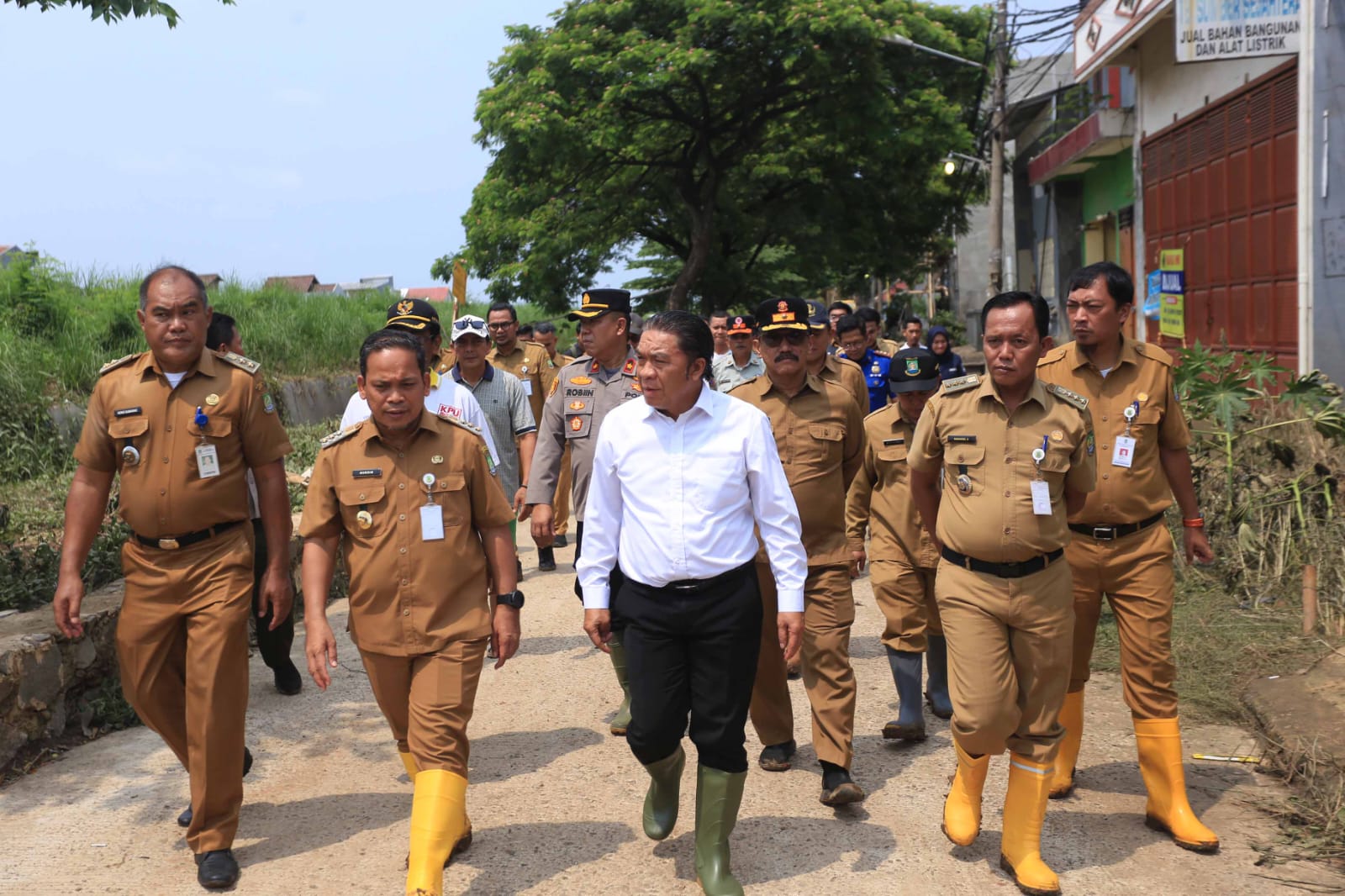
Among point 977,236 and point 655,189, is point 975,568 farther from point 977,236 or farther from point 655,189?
point 977,236

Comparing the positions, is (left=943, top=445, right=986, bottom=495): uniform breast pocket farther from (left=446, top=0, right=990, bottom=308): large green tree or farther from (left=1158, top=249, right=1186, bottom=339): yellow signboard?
(left=446, top=0, right=990, bottom=308): large green tree

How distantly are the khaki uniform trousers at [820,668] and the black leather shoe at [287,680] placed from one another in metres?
2.88

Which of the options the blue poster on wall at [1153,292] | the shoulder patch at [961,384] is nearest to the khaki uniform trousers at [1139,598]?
the shoulder patch at [961,384]

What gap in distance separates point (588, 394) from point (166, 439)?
8.01 ft

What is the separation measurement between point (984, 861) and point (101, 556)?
547 cm

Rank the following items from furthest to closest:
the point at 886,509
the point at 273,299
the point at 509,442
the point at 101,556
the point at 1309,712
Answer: the point at 273,299
the point at 509,442
the point at 101,556
the point at 886,509
the point at 1309,712

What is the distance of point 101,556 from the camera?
7.48m

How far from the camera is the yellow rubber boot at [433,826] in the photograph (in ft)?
12.8

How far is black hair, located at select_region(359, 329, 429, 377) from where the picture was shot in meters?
4.34

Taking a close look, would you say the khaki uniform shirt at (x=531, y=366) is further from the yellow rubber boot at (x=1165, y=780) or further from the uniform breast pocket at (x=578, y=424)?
the yellow rubber boot at (x=1165, y=780)

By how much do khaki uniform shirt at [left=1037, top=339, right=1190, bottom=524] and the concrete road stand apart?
122 centimetres

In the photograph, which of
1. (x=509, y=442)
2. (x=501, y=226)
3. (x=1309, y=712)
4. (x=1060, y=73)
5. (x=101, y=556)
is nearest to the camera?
(x=1309, y=712)

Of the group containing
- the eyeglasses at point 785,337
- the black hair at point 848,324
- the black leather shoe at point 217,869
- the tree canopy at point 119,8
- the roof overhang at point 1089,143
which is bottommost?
the black leather shoe at point 217,869

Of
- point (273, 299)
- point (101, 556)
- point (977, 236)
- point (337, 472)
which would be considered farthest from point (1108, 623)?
point (977, 236)
